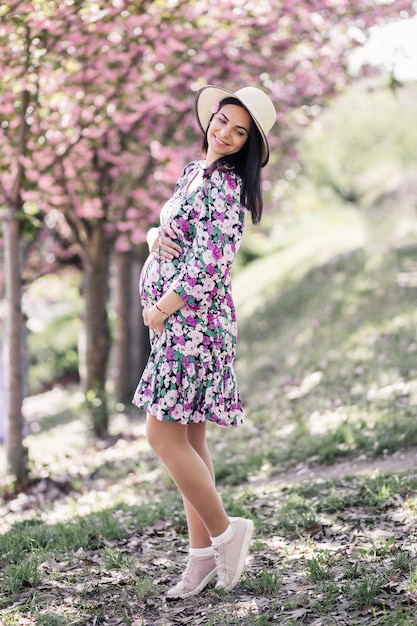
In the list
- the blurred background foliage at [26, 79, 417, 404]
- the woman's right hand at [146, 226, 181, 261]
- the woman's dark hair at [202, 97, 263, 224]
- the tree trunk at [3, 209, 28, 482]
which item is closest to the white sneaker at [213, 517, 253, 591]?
the woman's right hand at [146, 226, 181, 261]

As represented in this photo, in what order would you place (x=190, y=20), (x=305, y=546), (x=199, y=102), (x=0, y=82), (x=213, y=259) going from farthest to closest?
(x=190, y=20) < (x=0, y=82) < (x=305, y=546) < (x=199, y=102) < (x=213, y=259)

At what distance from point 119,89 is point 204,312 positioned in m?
4.04

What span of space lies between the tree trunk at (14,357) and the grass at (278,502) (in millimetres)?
302

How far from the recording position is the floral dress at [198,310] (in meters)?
3.15

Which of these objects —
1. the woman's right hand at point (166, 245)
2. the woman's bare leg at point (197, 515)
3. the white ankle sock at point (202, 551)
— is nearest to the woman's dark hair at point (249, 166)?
the woman's right hand at point (166, 245)

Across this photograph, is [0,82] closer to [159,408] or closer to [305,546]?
[159,408]

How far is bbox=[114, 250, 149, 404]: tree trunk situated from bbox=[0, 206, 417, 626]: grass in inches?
38.9

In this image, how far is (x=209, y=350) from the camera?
129 inches

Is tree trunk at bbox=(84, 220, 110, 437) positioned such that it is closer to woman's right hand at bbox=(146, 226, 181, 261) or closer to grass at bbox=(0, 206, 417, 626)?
grass at bbox=(0, 206, 417, 626)

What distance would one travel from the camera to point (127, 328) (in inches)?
453

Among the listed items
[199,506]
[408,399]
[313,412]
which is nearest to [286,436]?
[313,412]

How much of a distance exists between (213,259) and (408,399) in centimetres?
373

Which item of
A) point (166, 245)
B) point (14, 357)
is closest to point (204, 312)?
point (166, 245)

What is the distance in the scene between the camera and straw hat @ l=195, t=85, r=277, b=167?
3256mm
